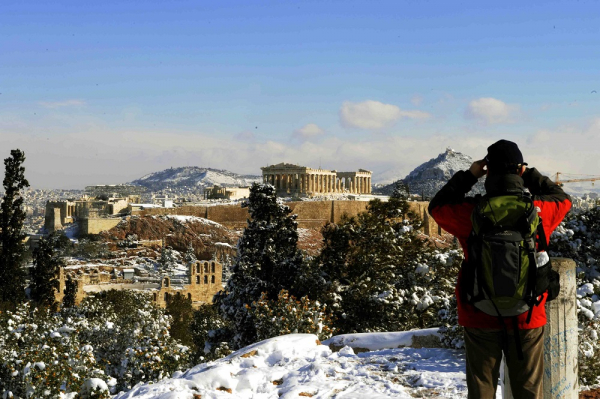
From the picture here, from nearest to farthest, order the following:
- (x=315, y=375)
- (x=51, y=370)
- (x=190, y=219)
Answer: (x=315, y=375), (x=51, y=370), (x=190, y=219)

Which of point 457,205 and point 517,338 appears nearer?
point 517,338

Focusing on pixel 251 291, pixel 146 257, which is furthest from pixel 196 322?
pixel 146 257

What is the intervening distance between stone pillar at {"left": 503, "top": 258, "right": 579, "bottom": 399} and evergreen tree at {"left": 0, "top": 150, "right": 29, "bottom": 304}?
85.4ft

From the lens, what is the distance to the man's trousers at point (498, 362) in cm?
325

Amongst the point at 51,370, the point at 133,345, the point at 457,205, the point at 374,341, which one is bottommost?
the point at 133,345

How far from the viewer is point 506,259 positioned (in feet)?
10.0

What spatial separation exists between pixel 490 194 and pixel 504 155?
0.24 m

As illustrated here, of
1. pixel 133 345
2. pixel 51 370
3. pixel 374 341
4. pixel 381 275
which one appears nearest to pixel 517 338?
pixel 374 341

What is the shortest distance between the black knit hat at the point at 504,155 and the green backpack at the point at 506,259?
0.66 feet

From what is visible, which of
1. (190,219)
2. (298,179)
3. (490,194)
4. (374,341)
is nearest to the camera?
(490,194)

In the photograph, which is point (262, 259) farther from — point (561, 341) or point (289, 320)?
A: point (561, 341)

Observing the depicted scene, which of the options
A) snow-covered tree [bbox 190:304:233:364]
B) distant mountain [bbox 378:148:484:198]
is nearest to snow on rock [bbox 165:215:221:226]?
snow-covered tree [bbox 190:304:233:364]

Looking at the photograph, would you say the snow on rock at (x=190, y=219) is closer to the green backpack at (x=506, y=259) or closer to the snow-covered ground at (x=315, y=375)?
the snow-covered ground at (x=315, y=375)

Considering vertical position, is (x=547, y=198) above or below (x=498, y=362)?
above
